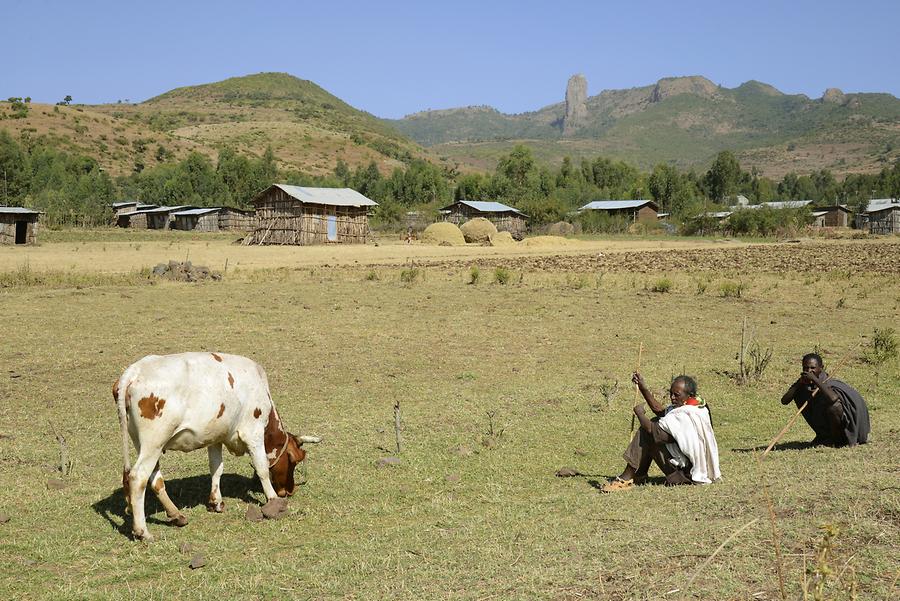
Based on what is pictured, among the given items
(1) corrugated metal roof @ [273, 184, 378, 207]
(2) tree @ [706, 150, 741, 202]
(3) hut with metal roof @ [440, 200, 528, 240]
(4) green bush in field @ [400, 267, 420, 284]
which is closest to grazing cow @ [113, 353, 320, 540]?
(4) green bush in field @ [400, 267, 420, 284]

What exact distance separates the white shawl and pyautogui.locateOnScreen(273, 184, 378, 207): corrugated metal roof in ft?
178

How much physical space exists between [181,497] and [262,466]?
1.11 meters

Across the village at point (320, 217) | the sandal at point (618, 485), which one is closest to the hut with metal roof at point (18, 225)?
the village at point (320, 217)

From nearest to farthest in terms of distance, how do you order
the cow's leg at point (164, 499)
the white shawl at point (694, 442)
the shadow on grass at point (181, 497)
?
the cow's leg at point (164, 499) → the shadow on grass at point (181, 497) → the white shawl at point (694, 442)

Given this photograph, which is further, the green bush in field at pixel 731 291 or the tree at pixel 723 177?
the tree at pixel 723 177

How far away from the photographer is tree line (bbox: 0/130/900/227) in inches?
3238

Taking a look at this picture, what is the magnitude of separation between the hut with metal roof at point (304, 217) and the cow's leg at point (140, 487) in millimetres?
54447

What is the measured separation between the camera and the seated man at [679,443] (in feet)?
26.0

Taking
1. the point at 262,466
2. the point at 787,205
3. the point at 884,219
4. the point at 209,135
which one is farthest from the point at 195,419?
the point at 209,135

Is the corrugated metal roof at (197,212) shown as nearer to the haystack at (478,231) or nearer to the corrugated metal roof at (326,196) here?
the corrugated metal roof at (326,196)

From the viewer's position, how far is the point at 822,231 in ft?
268

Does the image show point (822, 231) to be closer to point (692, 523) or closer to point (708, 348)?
point (708, 348)

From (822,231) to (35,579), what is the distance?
86.2 meters

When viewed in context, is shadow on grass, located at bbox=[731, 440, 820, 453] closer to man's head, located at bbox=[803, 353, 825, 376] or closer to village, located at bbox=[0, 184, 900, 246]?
man's head, located at bbox=[803, 353, 825, 376]
